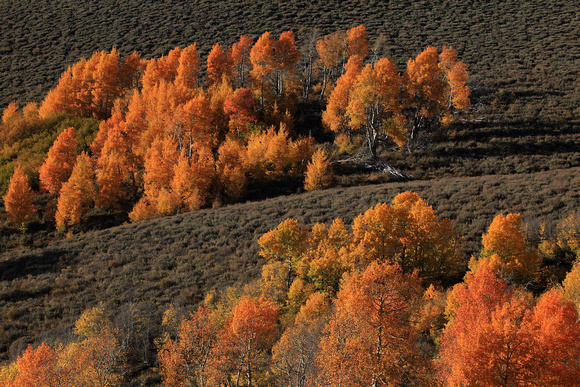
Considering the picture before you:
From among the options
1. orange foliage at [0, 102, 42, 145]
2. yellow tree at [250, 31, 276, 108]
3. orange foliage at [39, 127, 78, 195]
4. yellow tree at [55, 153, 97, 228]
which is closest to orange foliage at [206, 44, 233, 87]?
yellow tree at [250, 31, 276, 108]

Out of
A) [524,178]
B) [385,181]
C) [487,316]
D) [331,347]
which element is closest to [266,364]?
[331,347]

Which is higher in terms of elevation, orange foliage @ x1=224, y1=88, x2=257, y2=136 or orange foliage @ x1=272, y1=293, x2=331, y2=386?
orange foliage @ x1=224, y1=88, x2=257, y2=136

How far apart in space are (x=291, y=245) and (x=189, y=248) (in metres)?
12.5

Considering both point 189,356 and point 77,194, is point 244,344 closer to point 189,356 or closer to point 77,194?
point 189,356

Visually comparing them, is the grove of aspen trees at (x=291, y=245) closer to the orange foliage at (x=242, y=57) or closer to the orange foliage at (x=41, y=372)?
the orange foliage at (x=41, y=372)

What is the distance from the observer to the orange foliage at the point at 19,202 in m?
46.0

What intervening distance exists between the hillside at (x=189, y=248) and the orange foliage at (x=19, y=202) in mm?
7361

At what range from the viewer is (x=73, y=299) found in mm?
31750

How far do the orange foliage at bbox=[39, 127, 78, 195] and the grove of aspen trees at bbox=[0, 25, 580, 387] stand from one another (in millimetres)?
243

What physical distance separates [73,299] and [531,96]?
58.7 m

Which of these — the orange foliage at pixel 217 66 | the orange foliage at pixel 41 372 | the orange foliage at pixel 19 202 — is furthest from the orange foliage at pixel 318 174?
the orange foliage at pixel 19 202

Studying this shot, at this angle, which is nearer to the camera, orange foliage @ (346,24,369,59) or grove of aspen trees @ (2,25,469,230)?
grove of aspen trees @ (2,25,469,230)

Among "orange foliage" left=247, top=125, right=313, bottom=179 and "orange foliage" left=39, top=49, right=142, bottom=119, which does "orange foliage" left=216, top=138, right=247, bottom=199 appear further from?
"orange foliage" left=39, top=49, right=142, bottom=119

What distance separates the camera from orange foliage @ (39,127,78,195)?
165 feet
